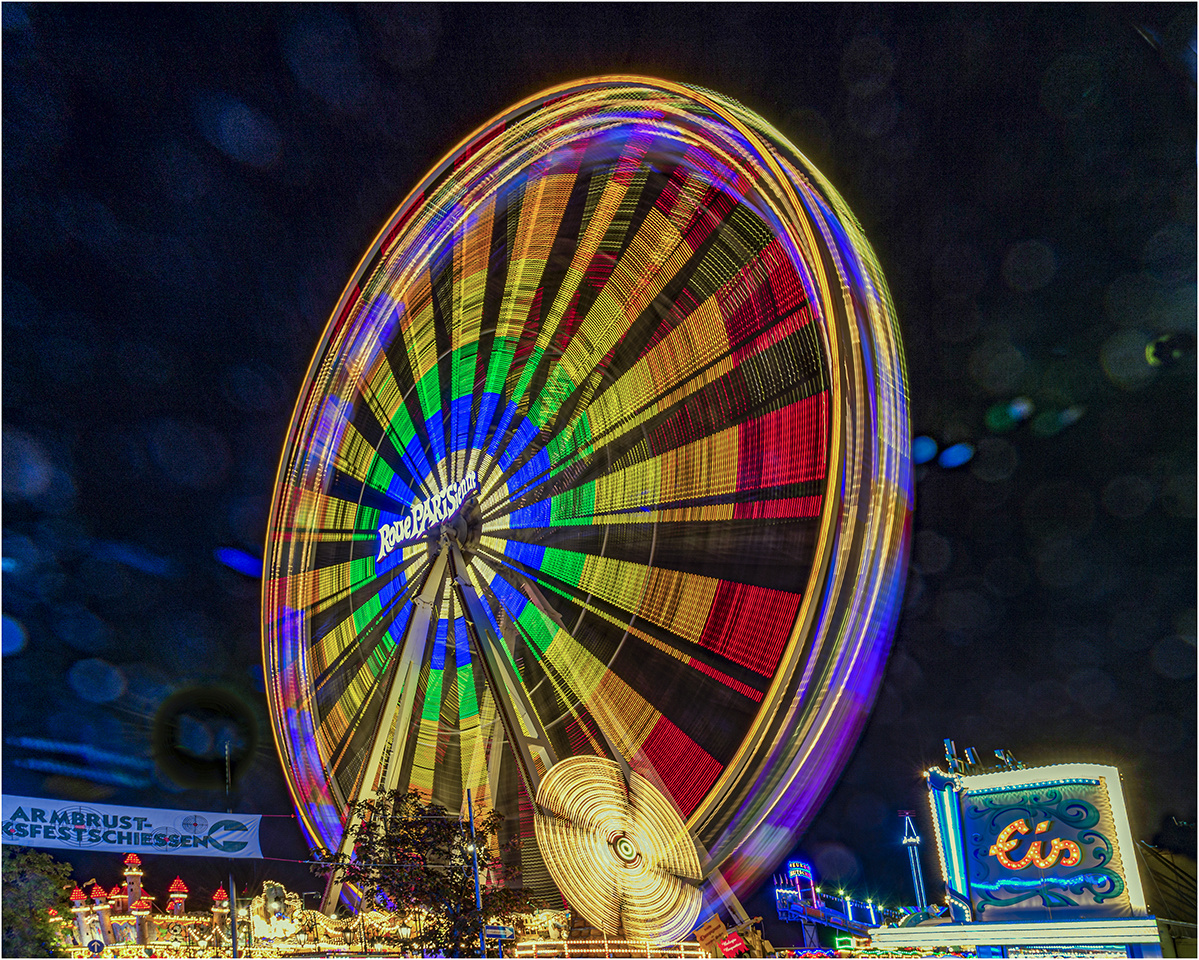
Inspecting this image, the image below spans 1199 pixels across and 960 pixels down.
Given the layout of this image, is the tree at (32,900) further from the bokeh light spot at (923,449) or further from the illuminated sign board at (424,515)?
the bokeh light spot at (923,449)

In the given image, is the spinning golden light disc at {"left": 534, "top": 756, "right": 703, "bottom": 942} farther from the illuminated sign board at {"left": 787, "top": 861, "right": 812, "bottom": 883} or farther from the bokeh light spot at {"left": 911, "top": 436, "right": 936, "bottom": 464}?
the bokeh light spot at {"left": 911, "top": 436, "right": 936, "bottom": 464}

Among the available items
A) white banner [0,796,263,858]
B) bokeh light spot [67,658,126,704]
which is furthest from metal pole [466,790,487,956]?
bokeh light spot [67,658,126,704]

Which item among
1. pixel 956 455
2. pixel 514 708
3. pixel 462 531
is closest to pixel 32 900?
pixel 514 708

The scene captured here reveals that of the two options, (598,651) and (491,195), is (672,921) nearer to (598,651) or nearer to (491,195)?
(598,651)

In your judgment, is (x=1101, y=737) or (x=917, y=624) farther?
(x=917, y=624)

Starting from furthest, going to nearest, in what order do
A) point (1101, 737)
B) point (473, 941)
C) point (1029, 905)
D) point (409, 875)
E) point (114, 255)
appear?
point (114, 255)
point (409, 875)
point (473, 941)
point (1101, 737)
point (1029, 905)

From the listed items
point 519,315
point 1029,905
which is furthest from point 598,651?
point 1029,905
